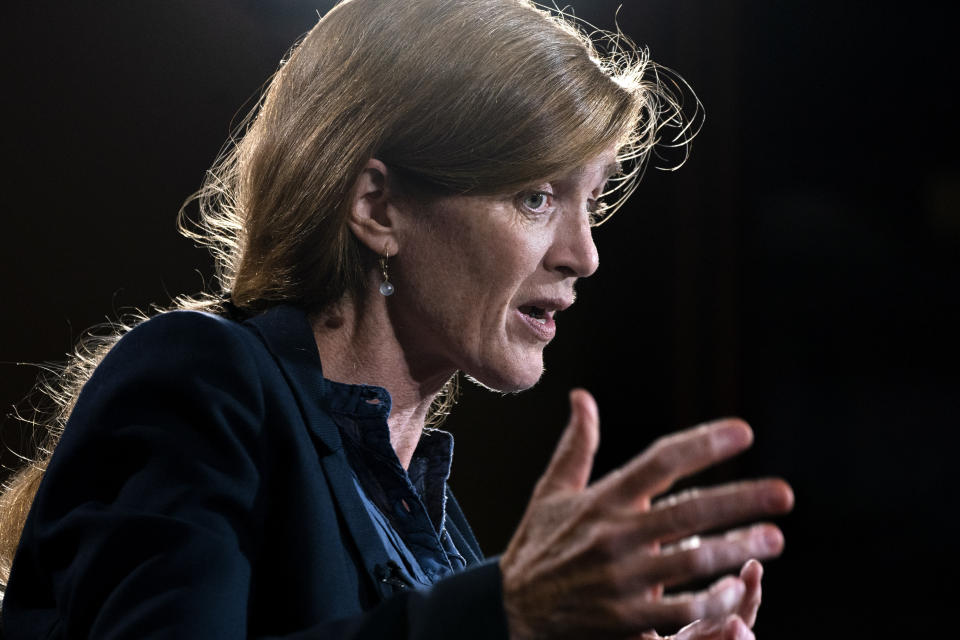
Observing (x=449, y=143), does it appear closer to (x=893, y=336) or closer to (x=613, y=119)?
(x=613, y=119)

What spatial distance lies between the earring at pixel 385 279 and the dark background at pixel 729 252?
1.21m

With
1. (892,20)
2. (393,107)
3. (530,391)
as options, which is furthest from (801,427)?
(393,107)

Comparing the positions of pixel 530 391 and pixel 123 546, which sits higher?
pixel 123 546

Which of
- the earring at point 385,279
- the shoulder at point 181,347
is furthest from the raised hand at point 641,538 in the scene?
the earring at point 385,279

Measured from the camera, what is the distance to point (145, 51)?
225 cm

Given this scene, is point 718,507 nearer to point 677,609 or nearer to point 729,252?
point 677,609

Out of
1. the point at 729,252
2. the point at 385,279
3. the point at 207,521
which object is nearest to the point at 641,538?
the point at 207,521

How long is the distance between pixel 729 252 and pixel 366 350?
2.04 meters

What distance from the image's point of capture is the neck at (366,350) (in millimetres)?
1218

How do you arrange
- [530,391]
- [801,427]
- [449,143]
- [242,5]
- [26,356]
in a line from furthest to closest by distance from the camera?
[530,391] < [801,427] < [242,5] < [26,356] < [449,143]

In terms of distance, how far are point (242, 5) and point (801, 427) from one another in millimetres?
1961

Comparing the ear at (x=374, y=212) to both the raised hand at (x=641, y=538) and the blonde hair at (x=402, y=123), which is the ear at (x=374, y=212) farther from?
the raised hand at (x=641, y=538)

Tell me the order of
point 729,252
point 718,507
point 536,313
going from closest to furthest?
point 718,507 → point 536,313 → point 729,252

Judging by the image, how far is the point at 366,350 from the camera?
123 cm
